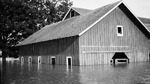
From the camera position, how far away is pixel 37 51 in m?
32.2

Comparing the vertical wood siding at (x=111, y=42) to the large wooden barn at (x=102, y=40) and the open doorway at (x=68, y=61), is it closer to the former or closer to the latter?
the large wooden barn at (x=102, y=40)

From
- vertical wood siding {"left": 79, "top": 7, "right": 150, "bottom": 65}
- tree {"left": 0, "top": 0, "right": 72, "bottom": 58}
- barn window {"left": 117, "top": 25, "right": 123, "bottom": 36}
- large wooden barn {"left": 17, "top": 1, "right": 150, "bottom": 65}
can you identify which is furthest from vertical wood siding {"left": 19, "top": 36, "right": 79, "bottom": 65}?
tree {"left": 0, "top": 0, "right": 72, "bottom": 58}

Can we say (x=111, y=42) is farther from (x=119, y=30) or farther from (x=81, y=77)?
(x=81, y=77)

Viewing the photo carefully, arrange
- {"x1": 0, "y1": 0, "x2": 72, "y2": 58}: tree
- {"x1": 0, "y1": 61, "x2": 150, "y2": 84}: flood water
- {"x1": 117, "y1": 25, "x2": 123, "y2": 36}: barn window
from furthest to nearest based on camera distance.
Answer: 1. {"x1": 0, "y1": 0, "x2": 72, "y2": 58}: tree
2. {"x1": 117, "y1": 25, "x2": 123, "y2": 36}: barn window
3. {"x1": 0, "y1": 61, "x2": 150, "y2": 84}: flood water

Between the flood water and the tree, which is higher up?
the tree

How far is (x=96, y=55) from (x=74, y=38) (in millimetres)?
2982

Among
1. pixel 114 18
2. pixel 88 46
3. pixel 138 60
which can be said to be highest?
pixel 114 18

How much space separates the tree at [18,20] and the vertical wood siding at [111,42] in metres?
26.8

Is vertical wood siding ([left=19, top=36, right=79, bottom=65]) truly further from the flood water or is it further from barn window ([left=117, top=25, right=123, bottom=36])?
the flood water

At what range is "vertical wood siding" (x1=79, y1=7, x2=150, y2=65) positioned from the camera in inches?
875

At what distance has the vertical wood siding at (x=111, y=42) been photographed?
22219 mm

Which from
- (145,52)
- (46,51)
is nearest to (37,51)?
(46,51)

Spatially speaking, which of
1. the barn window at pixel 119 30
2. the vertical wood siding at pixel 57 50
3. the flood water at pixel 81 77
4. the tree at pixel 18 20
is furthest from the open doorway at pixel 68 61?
the tree at pixel 18 20

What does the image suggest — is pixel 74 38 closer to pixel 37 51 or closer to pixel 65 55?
pixel 65 55
